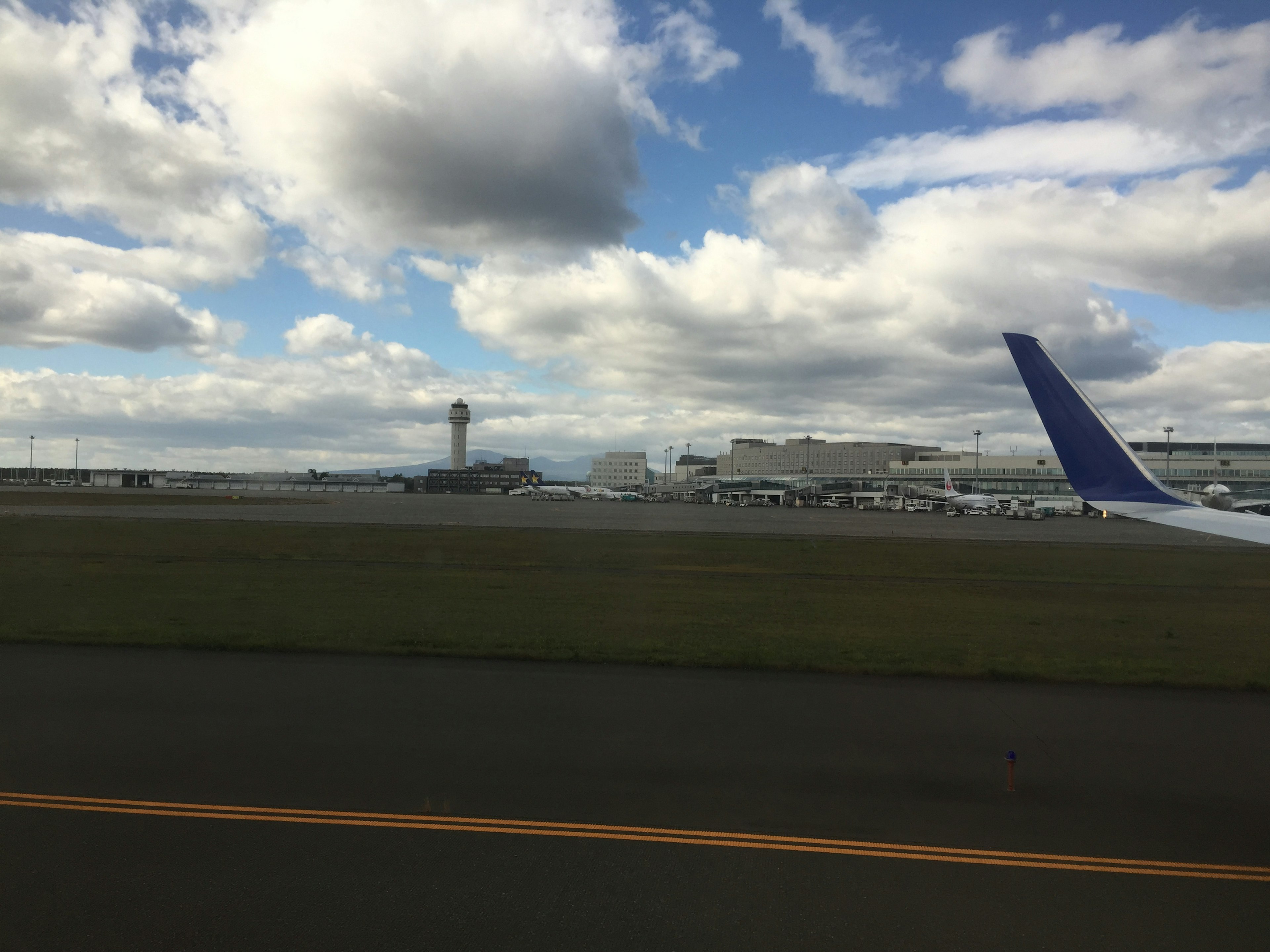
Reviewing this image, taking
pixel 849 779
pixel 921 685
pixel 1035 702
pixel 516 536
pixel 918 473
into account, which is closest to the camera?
pixel 849 779

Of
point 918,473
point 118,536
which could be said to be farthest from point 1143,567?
point 918,473

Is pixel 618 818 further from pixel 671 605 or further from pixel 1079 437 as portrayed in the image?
pixel 671 605

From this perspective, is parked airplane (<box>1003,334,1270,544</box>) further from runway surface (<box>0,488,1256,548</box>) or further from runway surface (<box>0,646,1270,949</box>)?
runway surface (<box>0,488,1256,548</box>)

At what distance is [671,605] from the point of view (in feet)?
80.7

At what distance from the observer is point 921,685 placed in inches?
587

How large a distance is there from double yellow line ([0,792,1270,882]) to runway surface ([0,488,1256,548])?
45093 millimetres

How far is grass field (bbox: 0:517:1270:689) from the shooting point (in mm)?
17281

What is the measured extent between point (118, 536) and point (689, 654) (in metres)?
43.5

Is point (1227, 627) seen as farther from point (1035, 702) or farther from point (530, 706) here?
point (530, 706)

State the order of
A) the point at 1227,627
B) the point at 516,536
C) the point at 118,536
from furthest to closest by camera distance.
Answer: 1. the point at 516,536
2. the point at 118,536
3. the point at 1227,627

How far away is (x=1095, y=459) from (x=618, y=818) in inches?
285

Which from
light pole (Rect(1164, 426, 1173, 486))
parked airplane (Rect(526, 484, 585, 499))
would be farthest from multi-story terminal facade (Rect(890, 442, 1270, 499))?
parked airplane (Rect(526, 484, 585, 499))

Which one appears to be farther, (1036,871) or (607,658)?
(607,658)

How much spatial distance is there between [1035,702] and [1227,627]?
42.3ft
